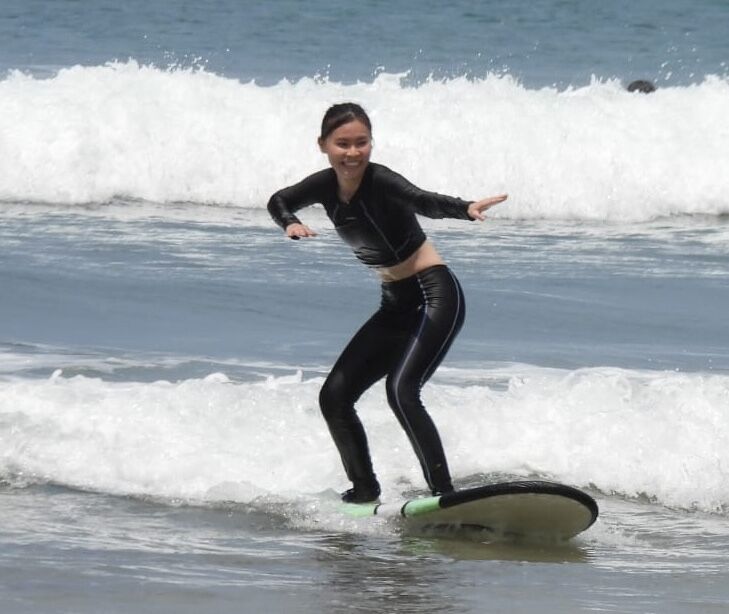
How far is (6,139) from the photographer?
17.0 meters

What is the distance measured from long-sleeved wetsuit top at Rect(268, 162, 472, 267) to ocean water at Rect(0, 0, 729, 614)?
1051mm

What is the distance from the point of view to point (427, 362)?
615cm

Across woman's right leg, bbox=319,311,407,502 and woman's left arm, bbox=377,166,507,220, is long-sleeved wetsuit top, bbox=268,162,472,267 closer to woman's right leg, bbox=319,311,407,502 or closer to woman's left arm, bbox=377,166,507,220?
woman's left arm, bbox=377,166,507,220

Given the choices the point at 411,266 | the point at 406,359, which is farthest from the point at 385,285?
the point at 406,359

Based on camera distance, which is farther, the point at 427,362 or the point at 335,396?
the point at 335,396

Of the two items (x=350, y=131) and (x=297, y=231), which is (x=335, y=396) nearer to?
(x=297, y=231)

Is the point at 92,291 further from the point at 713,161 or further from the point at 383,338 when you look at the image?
the point at 713,161

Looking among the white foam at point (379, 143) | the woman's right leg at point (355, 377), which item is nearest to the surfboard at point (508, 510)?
the woman's right leg at point (355, 377)

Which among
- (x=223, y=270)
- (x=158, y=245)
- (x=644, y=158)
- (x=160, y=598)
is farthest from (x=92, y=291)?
(x=644, y=158)

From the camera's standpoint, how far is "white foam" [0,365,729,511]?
7.11m

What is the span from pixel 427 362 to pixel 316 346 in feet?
11.4

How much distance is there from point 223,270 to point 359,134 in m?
5.93

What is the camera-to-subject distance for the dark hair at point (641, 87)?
886 inches

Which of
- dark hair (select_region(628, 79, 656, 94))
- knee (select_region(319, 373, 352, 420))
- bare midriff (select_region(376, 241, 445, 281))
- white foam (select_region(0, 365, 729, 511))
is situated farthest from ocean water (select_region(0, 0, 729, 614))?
dark hair (select_region(628, 79, 656, 94))
